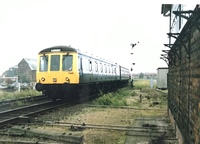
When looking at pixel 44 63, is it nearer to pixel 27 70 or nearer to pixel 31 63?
pixel 27 70

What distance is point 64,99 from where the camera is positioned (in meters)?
13.9

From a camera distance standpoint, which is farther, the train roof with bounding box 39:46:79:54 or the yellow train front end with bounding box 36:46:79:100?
the train roof with bounding box 39:46:79:54

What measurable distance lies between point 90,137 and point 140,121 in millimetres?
2380

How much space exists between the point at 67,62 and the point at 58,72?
0.62 m

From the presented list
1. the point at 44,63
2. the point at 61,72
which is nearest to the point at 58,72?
the point at 61,72

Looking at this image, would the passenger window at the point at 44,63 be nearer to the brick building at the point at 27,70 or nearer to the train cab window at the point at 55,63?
the train cab window at the point at 55,63

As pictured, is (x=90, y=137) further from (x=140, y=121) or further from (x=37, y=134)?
(x=140, y=121)

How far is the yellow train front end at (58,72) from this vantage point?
12.5 m

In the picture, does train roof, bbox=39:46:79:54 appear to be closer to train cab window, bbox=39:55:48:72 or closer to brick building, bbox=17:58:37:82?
train cab window, bbox=39:55:48:72

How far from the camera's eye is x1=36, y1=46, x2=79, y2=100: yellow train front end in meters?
12.5

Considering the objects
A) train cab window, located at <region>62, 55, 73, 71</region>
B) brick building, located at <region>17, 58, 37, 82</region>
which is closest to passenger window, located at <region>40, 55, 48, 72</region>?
train cab window, located at <region>62, 55, 73, 71</region>

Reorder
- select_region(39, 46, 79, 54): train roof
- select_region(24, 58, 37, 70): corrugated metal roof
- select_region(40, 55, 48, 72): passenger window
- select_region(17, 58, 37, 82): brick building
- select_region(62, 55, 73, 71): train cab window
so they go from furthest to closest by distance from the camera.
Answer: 1. select_region(24, 58, 37, 70): corrugated metal roof
2. select_region(17, 58, 37, 82): brick building
3. select_region(40, 55, 48, 72): passenger window
4. select_region(39, 46, 79, 54): train roof
5. select_region(62, 55, 73, 71): train cab window

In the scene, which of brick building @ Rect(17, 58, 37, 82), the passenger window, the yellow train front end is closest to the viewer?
the yellow train front end

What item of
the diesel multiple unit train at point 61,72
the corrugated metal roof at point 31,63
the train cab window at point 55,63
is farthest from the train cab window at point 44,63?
the corrugated metal roof at point 31,63
